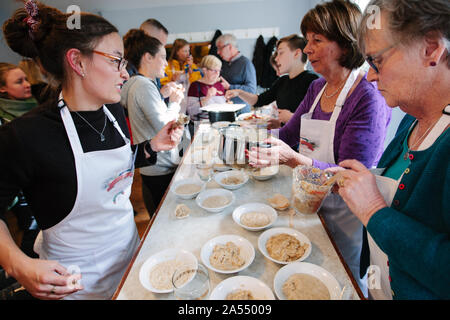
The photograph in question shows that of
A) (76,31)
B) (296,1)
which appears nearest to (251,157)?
(76,31)

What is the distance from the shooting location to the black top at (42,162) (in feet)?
3.15

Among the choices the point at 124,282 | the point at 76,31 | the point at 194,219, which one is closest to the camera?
the point at 124,282

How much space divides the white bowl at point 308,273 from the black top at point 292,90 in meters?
2.05

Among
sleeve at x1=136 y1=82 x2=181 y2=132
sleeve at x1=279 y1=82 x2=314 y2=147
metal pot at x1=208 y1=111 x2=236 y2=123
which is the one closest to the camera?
sleeve at x1=279 y1=82 x2=314 y2=147

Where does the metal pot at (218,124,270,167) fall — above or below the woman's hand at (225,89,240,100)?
below

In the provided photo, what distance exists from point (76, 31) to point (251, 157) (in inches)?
41.9

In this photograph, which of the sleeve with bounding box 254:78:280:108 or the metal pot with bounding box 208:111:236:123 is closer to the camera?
the metal pot with bounding box 208:111:236:123

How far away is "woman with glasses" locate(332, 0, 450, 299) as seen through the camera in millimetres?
671

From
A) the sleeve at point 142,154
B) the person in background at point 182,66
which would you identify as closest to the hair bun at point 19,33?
the sleeve at point 142,154

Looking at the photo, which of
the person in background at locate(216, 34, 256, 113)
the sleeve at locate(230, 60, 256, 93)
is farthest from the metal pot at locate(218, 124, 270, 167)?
the sleeve at locate(230, 60, 256, 93)

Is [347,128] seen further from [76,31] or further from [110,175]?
[76,31]

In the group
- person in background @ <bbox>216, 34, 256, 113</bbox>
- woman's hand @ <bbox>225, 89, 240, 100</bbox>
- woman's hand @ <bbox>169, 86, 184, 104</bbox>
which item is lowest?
woman's hand @ <bbox>225, 89, 240, 100</bbox>

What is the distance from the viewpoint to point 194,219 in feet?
4.17

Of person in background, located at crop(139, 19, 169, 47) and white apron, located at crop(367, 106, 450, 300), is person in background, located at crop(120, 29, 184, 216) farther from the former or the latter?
white apron, located at crop(367, 106, 450, 300)
